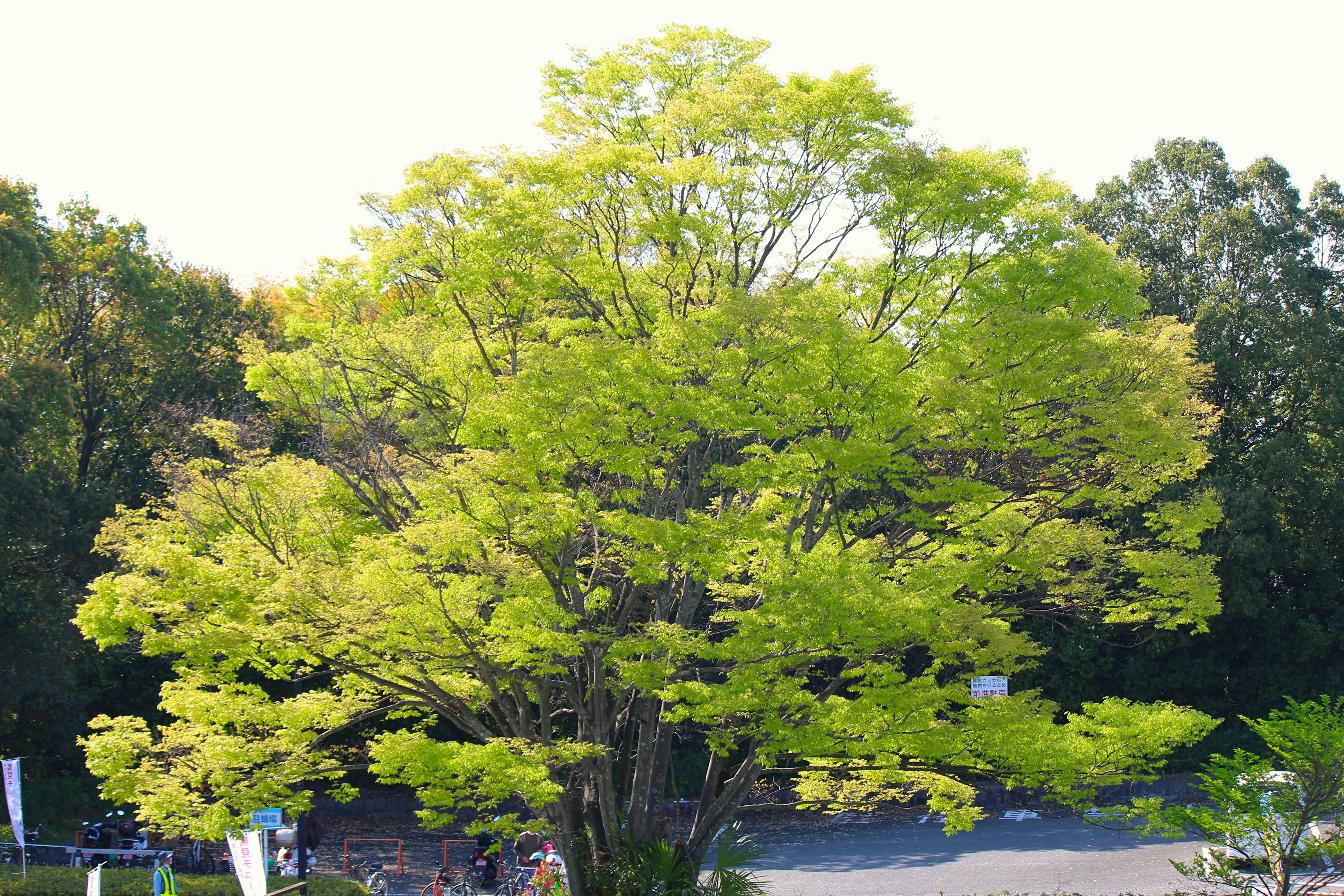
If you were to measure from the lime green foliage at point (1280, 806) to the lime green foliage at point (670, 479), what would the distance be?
760mm

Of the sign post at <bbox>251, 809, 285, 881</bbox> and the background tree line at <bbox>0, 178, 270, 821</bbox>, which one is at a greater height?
the background tree line at <bbox>0, 178, 270, 821</bbox>

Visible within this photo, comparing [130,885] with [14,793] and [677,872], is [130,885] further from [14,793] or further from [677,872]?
[677,872]

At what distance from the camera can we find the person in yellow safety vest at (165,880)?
12.0 meters

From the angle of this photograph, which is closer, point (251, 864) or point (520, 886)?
point (251, 864)

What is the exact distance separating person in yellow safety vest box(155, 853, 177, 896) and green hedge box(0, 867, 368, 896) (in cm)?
26

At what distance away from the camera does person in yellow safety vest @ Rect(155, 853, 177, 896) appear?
1202 cm

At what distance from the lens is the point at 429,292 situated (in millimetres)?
12695

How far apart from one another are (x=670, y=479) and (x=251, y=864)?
6.71 metres

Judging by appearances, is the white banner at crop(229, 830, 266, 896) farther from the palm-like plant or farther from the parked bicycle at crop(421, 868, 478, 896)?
the palm-like plant

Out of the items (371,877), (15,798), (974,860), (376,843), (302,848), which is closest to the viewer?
(302,848)

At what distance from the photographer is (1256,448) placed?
2525 centimetres

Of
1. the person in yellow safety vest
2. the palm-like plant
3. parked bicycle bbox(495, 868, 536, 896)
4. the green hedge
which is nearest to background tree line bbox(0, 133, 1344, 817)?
the person in yellow safety vest

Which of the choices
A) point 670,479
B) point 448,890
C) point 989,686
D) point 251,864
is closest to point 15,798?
point 251,864

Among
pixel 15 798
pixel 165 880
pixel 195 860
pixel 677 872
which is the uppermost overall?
pixel 15 798
